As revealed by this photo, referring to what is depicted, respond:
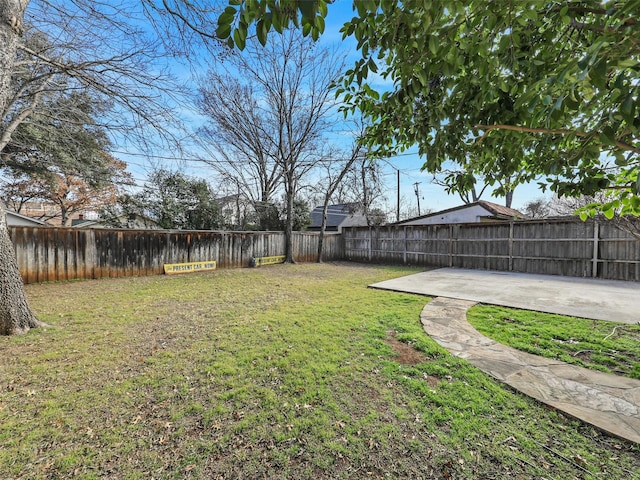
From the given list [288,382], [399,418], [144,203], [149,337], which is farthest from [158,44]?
[144,203]

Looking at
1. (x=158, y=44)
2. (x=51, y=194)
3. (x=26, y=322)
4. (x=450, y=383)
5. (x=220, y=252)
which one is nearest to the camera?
(x=450, y=383)

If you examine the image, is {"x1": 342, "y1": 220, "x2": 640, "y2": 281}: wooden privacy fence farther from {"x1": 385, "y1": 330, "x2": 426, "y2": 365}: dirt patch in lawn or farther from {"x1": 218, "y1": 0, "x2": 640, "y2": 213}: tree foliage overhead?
{"x1": 218, "y1": 0, "x2": 640, "y2": 213}: tree foliage overhead

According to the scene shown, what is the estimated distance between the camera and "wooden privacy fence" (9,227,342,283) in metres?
6.30

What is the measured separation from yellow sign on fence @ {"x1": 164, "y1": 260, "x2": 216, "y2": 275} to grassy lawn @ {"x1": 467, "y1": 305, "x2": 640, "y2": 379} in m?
8.37

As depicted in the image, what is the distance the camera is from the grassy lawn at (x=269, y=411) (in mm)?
1507

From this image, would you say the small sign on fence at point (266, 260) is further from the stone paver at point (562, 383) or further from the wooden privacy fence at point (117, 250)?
the stone paver at point (562, 383)

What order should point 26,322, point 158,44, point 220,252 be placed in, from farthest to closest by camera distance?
point 220,252 → point 158,44 → point 26,322

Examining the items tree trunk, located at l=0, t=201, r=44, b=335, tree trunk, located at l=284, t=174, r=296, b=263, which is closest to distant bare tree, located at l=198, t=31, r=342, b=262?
tree trunk, located at l=284, t=174, r=296, b=263

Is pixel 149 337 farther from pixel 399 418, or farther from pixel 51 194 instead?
pixel 51 194

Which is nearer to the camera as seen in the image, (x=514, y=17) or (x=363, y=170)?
(x=514, y=17)

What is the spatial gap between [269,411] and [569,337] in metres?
3.71

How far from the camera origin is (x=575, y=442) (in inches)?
65.8

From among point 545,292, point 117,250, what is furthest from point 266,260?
point 545,292

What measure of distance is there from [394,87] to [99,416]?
10.6 ft
